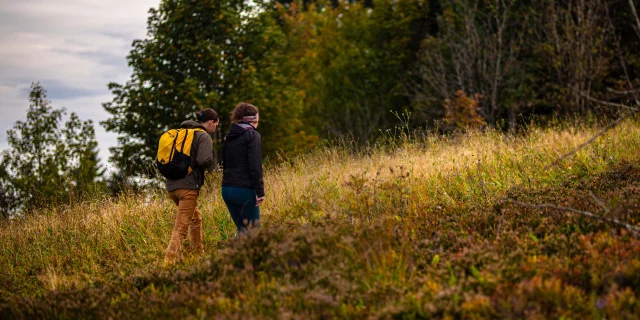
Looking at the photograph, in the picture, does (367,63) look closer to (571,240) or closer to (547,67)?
(547,67)

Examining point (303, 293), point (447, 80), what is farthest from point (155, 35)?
point (303, 293)

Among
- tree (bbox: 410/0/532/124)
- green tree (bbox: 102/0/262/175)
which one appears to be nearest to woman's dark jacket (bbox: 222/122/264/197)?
green tree (bbox: 102/0/262/175)

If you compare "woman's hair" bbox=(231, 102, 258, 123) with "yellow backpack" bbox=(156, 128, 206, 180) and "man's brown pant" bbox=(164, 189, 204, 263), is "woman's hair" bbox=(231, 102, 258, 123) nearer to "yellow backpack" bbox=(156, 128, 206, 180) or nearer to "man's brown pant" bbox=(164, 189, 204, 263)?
"yellow backpack" bbox=(156, 128, 206, 180)

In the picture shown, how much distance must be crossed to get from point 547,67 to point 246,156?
1678cm

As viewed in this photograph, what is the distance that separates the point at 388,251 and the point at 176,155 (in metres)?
3.09

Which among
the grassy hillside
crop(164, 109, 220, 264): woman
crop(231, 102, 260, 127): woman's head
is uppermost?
crop(231, 102, 260, 127): woman's head

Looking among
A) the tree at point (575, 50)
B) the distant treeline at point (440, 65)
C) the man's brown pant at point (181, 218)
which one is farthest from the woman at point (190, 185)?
the tree at point (575, 50)

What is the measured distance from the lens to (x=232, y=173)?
6129mm

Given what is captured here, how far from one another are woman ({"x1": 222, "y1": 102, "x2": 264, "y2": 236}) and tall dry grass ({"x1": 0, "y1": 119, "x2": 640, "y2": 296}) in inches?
22.0

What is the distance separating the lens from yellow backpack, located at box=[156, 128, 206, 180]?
6414mm

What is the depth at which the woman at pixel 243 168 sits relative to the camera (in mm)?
6020

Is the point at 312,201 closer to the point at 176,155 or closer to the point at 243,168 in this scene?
the point at 243,168

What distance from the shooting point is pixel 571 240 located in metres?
4.83

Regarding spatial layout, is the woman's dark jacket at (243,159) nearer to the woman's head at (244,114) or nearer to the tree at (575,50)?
the woman's head at (244,114)
